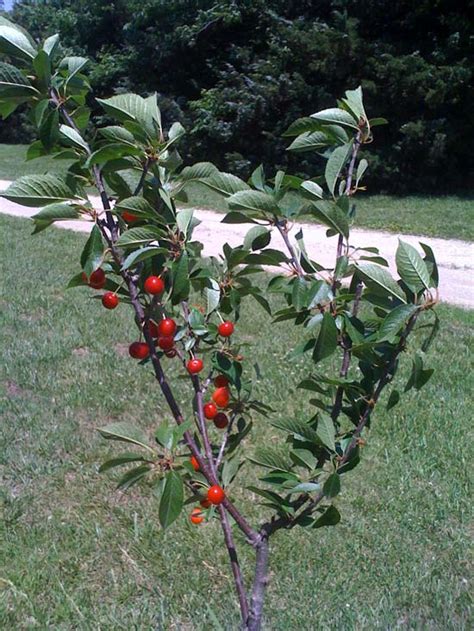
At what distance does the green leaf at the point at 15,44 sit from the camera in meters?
1.33

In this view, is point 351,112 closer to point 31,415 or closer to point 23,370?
point 31,415

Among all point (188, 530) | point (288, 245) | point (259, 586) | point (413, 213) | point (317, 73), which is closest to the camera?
point (288, 245)

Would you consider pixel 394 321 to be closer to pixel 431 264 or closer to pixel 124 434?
pixel 431 264

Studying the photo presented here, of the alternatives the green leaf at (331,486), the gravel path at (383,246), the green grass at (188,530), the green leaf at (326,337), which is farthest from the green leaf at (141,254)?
the gravel path at (383,246)

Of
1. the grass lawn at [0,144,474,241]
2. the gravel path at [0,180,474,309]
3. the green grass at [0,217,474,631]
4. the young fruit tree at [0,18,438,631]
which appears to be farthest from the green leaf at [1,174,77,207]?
the grass lawn at [0,144,474,241]

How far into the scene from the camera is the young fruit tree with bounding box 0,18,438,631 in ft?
4.50

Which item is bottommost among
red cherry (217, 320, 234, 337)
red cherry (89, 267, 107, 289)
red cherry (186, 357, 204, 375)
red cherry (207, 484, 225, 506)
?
red cherry (207, 484, 225, 506)

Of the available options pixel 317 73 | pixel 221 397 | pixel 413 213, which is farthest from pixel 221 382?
pixel 317 73

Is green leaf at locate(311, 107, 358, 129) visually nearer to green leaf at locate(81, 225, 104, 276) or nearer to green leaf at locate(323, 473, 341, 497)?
green leaf at locate(81, 225, 104, 276)

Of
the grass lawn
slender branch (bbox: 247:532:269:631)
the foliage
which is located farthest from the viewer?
the foliage

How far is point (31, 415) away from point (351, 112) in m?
2.79

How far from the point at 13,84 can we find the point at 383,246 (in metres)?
7.97

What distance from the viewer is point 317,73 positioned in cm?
1289

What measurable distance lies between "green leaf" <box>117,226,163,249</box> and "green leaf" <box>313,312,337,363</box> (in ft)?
1.14
